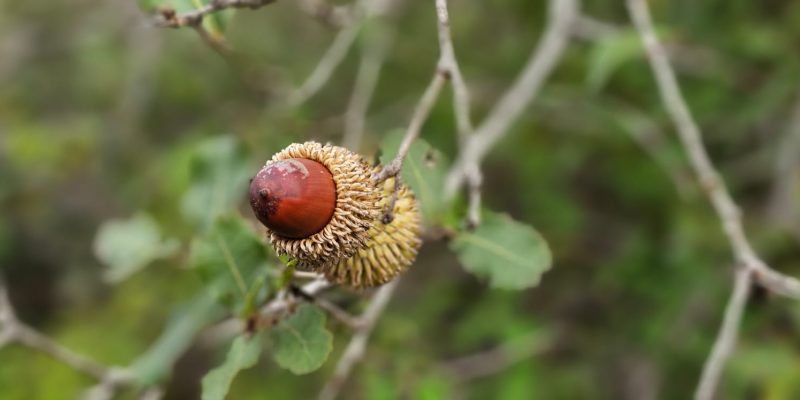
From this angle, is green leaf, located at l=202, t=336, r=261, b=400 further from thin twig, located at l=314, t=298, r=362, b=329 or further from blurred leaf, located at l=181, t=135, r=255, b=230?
blurred leaf, located at l=181, t=135, r=255, b=230

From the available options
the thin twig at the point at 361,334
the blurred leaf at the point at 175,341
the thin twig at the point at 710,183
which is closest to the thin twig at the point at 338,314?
the thin twig at the point at 361,334

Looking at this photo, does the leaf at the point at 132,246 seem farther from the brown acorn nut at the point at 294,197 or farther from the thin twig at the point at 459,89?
the brown acorn nut at the point at 294,197

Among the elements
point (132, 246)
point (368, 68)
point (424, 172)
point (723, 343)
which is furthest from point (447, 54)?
point (368, 68)

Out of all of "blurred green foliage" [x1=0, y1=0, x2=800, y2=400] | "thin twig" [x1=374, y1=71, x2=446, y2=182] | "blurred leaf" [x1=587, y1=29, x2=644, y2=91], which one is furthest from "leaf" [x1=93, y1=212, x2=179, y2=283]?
"blurred leaf" [x1=587, y1=29, x2=644, y2=91]

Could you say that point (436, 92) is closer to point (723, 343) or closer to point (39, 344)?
point (723, 343)

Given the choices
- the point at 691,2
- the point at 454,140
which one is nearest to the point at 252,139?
the point at 454,140
